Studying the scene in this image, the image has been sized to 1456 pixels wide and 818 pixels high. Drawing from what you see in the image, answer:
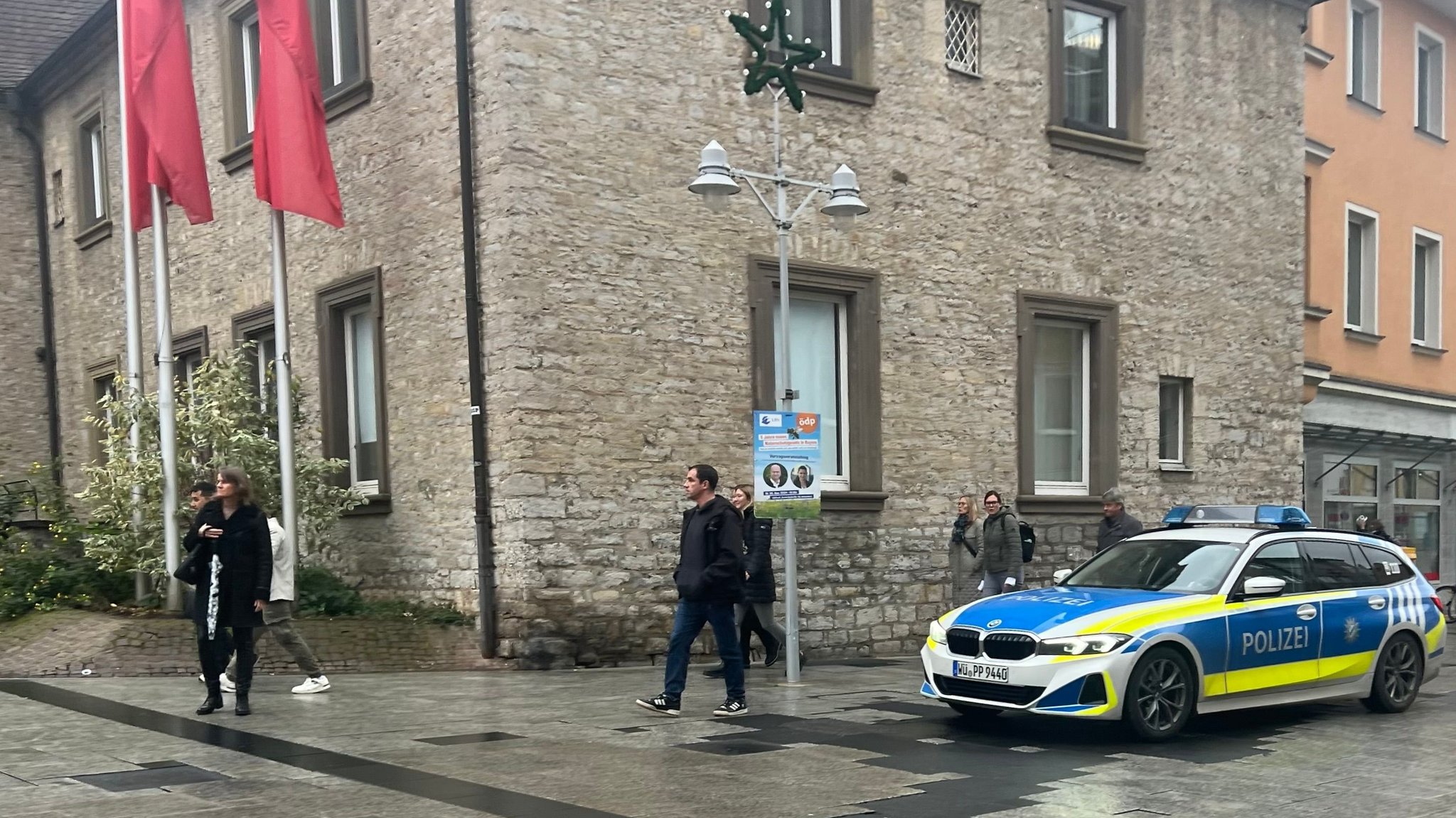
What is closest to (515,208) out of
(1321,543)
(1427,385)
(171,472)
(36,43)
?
(171,472)

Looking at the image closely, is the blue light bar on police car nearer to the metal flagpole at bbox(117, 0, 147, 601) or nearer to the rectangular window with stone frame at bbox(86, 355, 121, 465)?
the metal flagpole at bbox(117, 0, 147, 601)

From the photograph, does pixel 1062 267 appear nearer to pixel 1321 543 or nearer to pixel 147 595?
pixel 1321 543

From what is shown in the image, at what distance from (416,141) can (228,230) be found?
4676 mm

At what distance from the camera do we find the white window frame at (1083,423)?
58.5 feet

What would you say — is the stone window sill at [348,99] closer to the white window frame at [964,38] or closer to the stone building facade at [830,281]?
the stone building facade at [830,281]

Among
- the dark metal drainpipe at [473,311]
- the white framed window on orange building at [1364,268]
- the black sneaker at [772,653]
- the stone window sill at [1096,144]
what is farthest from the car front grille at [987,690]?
the white framed window on orange building at [1364,268]

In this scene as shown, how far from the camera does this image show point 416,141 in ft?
47.8

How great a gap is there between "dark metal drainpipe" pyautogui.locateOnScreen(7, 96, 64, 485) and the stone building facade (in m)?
6.44

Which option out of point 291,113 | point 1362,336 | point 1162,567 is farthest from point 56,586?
point 1362,336

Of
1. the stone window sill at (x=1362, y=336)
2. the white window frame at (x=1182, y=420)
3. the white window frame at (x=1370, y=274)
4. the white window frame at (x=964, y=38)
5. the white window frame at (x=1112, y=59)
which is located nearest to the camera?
the white window frame at (x=964, y=38)

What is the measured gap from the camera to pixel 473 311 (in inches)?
541

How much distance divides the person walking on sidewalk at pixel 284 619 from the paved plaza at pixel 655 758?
0.81 ft

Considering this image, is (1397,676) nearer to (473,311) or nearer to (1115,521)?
(1115,521)

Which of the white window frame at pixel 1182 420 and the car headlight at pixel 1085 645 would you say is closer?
the car headlight at pixel 1085 645
